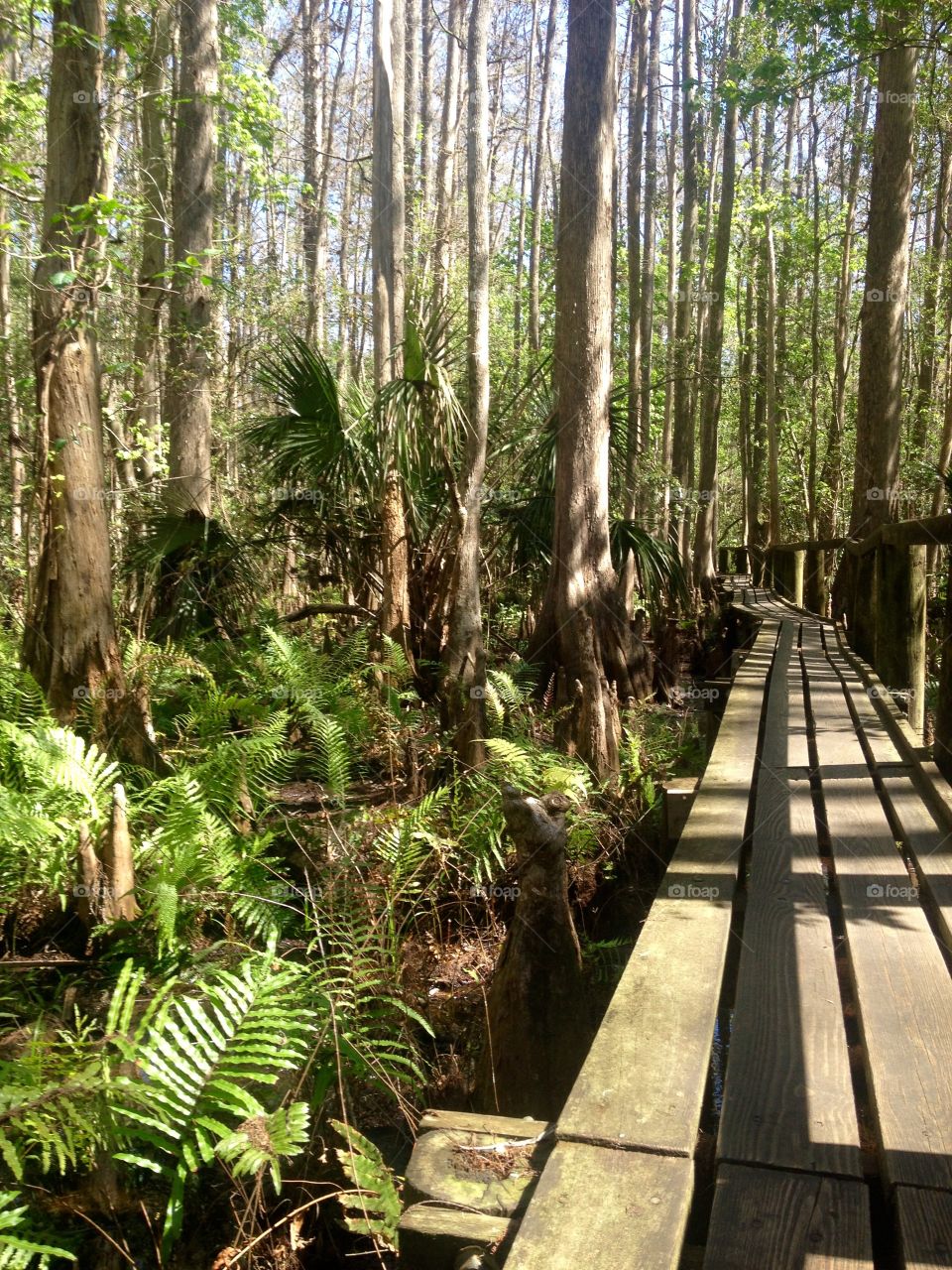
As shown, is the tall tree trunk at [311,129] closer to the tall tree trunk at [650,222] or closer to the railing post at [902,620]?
the tall tree trunk at [650,222]

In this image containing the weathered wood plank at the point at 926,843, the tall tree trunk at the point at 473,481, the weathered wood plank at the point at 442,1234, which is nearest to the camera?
the weathered wood plank at the point at 442,1234

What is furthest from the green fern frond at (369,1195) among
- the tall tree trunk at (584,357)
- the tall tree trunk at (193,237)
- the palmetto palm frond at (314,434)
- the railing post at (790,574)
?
the railing post at (790,574)

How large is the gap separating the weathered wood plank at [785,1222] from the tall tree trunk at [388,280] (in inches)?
274

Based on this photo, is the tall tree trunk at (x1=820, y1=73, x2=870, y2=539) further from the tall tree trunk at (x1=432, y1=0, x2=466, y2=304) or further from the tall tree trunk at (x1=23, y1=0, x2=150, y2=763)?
the tall tree trunk at (x1=23, y1=0, x2=150, y2=763)

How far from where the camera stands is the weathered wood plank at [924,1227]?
1611 mm

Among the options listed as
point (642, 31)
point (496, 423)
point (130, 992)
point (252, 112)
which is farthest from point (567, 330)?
point (642, 31)

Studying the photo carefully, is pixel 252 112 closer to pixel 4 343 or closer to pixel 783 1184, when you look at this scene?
pixel 4 343

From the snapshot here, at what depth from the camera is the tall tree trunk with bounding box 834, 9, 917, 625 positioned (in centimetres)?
1022

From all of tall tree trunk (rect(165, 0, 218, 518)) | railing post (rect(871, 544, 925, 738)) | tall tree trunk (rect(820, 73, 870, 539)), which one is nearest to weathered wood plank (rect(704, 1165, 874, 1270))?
railing post (rect(871, 544, 925, 738))

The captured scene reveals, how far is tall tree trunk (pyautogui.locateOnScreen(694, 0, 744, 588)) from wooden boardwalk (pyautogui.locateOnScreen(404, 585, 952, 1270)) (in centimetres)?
1411

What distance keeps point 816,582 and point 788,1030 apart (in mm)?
12331

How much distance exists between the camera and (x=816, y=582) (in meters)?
13.9

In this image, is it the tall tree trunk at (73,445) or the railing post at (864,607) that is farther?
the railing post at (864,607)

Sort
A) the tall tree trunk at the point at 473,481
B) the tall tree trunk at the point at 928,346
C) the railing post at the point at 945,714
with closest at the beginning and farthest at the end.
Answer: the railing post at the point at 945,714 < the tall tree trunk at the point at 473,481 < the tall tree trunk at the point at 928,346
